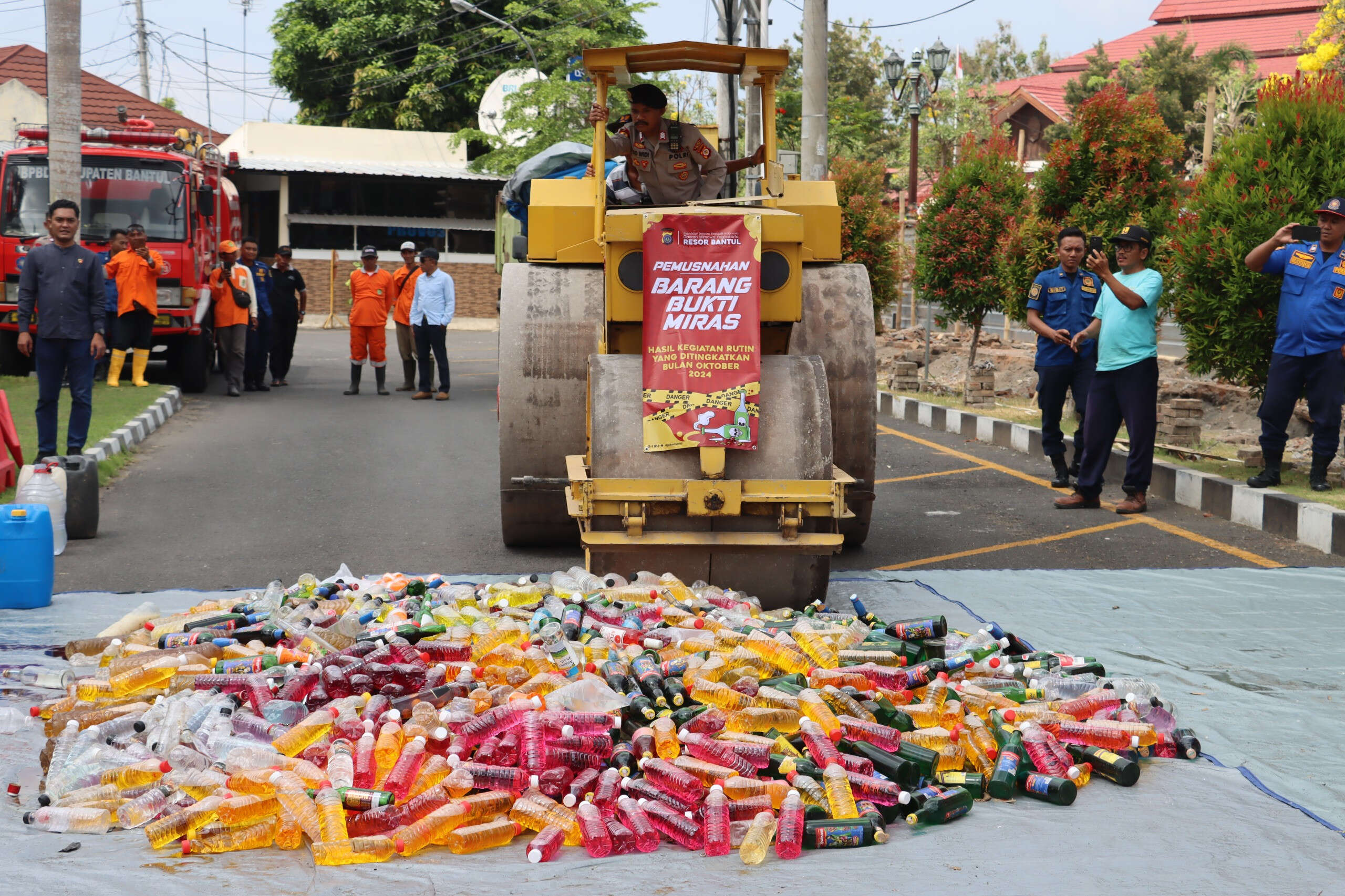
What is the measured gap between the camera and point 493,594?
5.95 meters

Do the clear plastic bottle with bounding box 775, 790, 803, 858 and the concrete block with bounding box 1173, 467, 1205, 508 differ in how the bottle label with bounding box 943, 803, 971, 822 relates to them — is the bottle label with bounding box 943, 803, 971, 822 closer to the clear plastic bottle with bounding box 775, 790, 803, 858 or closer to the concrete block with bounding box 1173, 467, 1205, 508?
the clear plastic bottle with bounding box 775, 790, 803, 858

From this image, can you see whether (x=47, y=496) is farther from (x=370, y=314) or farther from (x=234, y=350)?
(x=234, y=350)

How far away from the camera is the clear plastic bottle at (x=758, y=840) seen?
12.0 feet

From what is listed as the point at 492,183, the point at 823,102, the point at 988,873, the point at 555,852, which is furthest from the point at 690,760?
the point at 492,183

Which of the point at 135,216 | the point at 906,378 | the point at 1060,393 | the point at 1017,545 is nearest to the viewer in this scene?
the point at 1017,545

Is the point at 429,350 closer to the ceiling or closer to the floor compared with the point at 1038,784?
closer to the ceiling

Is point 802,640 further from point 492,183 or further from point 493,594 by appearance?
point 492,183

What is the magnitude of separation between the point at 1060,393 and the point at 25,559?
24.2 feet

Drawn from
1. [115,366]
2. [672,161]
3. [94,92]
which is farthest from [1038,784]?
[94,92]

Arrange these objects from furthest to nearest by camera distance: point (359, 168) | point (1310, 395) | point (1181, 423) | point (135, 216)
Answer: point (359, 168), point (135, 216), point (1181, 423), point (1310, 395)

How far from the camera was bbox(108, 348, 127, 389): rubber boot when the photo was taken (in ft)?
51.5

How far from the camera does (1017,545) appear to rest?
8258 mm

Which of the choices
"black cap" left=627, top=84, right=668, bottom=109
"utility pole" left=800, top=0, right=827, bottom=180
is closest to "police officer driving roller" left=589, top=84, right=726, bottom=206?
"black cap" left=627, top=84, right=668, bottom=109

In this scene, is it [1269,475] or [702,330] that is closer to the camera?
[702,330]
